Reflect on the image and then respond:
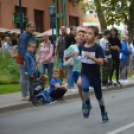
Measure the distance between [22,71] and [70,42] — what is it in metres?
2.28

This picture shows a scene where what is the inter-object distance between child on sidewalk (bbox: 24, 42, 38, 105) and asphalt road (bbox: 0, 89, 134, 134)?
59cm

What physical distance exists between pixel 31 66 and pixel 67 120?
95.1 inches

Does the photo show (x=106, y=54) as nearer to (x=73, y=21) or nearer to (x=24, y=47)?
(x=24, y=47)

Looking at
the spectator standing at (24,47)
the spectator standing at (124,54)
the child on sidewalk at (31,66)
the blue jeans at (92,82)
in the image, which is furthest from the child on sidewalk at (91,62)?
the spectator standing at (124,54)

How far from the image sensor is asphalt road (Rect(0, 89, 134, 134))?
21.6 feet

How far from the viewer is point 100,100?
7266 mm

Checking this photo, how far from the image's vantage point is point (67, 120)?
7613 mm

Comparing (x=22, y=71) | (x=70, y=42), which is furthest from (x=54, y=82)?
(x=70, y=42)

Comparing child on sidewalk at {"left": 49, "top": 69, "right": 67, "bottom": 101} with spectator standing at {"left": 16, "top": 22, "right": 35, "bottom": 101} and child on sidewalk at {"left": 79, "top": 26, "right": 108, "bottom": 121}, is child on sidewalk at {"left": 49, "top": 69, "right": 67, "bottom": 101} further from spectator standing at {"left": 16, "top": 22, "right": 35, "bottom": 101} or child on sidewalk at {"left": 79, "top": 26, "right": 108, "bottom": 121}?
child on sidewalk at {"left": 79, "top": 26, "right": 108, "bottom": 121}

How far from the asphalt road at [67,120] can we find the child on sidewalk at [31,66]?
1.95 feet

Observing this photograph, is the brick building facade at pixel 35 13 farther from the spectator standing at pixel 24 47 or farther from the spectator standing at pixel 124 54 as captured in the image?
the spectator standing at pixel 24 47

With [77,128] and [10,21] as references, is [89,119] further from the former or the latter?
[10,21]

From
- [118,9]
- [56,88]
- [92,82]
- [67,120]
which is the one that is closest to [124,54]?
[118,9]

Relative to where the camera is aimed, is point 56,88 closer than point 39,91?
No
